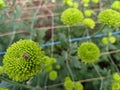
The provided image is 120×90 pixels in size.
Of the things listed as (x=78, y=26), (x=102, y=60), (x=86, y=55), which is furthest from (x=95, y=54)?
(x=78, y=26)

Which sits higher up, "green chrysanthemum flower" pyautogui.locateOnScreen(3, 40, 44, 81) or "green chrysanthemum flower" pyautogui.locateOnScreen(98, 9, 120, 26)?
"green chrysanthemum flower" pyautogui.locateOnScreen(3, 40, 44, 81)

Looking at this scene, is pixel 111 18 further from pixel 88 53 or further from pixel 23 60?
pixel 23 60

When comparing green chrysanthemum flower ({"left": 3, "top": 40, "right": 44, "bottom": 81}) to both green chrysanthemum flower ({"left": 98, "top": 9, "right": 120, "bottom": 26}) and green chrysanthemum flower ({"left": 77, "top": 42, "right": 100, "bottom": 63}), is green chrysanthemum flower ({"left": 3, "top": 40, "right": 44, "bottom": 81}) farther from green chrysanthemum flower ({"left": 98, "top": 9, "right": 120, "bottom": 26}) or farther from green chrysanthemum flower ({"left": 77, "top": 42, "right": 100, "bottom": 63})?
green chrysanthemum flower ({"left": 98, "top": 9, "right": 120, "bottom": 26})

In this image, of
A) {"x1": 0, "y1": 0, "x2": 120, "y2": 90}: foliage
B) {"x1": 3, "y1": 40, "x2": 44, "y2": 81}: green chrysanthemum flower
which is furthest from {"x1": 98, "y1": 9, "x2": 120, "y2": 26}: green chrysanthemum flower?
{"x1": 3, "y1": 40, "x2": 44, "y2": 81}: green chrysanthemum flower

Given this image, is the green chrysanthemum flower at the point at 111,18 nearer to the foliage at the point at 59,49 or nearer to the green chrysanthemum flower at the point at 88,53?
the foliage at the point at 59,49

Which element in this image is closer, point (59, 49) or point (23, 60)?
point (23, 60)

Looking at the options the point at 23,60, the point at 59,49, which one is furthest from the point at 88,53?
the point at 59,49

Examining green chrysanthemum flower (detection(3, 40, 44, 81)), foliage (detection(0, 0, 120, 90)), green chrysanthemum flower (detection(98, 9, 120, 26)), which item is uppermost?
green chrysanthemum flower (detection(3, 40, 44, 81))

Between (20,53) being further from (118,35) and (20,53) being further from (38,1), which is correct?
(38,1)

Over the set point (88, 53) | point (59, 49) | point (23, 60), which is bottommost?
point (59, 49)
